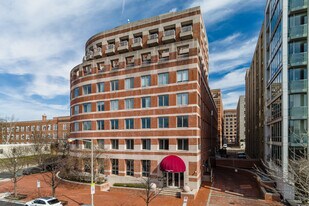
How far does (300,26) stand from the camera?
24938 millimetres

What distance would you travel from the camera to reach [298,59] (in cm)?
2506

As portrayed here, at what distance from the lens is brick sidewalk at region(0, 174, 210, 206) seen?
24562 millimetres

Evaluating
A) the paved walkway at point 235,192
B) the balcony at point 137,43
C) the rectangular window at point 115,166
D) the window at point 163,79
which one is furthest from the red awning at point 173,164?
the balcony at point 137,43

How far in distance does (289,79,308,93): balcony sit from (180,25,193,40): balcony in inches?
595

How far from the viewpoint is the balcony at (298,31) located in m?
24.7

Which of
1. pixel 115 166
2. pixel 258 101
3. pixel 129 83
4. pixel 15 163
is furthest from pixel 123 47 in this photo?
pixel 258 101

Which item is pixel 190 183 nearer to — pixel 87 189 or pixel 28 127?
pixel 87 189

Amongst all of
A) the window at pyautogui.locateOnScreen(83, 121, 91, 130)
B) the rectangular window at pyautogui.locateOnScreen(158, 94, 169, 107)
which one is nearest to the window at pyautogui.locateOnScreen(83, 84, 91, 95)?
the window at pyautogui.locateOnScreen(83, 121, 91, 130)

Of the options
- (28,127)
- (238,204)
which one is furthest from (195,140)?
(28,127)

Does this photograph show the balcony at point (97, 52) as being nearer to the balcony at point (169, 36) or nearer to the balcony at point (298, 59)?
the balcony at point (169, 36)

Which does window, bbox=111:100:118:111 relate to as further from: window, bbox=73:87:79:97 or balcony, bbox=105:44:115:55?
balcony, bbox=105:44:115:55

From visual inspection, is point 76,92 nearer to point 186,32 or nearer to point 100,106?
point 100,106

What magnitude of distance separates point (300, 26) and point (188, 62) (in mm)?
13043

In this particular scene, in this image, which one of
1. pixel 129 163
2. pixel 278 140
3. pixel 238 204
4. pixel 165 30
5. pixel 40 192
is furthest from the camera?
pixel 165 30
